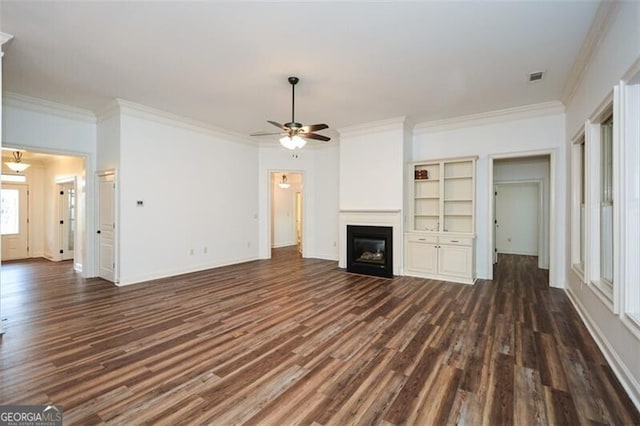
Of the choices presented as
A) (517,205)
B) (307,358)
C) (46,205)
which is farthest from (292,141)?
(46,205)

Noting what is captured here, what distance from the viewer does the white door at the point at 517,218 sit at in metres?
8.22

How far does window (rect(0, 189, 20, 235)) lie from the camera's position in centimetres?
791

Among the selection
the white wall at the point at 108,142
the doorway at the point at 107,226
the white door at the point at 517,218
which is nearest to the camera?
the white wall at the point at 108,142

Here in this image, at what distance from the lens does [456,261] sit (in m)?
5.43

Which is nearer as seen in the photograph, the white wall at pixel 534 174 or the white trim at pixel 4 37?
the white trim at pixel 4 37

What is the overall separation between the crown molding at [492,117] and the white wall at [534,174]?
156cm

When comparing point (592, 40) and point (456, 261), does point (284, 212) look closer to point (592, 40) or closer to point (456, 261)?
point (456, 261)

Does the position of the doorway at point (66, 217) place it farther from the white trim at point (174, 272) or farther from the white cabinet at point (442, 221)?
the white cabinet at point (442, 221)

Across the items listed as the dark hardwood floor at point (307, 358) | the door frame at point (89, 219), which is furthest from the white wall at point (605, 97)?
the door frame at point (89, 219)

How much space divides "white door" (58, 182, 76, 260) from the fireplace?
7461mm

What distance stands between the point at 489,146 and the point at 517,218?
13.2ft

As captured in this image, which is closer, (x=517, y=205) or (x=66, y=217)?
(x=66, y=217)
